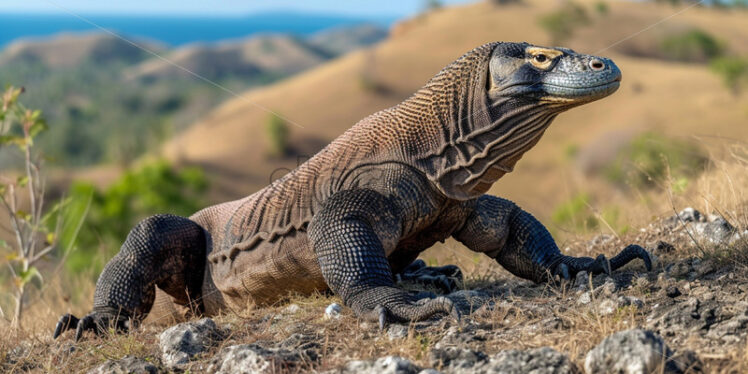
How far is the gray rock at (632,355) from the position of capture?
124 inches

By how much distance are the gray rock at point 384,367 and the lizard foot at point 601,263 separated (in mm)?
1648

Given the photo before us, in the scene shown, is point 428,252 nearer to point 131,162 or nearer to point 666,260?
point 666,260

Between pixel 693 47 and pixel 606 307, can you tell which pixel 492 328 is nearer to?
pixel 606 307

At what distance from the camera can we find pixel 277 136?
5362 cm

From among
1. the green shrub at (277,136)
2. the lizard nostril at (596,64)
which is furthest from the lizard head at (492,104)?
the green shrub at (277,136)

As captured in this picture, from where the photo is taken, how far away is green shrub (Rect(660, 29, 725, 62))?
73.0 metres

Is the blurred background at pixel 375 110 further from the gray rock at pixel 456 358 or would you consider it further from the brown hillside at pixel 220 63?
the brown hillside at pixel 220 63

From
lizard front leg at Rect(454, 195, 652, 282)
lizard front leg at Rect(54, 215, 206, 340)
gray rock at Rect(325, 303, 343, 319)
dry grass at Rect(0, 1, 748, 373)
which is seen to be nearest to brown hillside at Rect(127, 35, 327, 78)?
dry grass at Rect(0, 1, 748, 373)

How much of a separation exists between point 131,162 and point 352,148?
52594mm

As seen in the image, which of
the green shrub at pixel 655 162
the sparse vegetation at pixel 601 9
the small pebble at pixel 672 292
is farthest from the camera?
the sparse vegetation at pixel 601 9

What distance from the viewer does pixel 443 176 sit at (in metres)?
4.59

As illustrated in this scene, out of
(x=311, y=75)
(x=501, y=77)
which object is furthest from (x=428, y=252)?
(x=311, y=75)

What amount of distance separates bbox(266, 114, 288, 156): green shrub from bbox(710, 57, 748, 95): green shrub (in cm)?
2704

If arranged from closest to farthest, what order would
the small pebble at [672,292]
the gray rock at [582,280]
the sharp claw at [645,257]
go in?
the small pebble at [672,292] → the gray rock at [582,280] → the sharp claw at [645,257]
